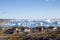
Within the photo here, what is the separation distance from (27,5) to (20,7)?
187mm

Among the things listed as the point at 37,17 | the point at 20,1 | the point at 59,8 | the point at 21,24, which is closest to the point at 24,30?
the point at 21,24

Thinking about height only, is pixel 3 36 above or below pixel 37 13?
below

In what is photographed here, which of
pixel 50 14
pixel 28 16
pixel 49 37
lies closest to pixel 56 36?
pixel 49 37

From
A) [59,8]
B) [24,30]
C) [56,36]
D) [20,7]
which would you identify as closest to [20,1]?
[20,7]

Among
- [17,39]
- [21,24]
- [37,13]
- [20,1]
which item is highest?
[20,1]

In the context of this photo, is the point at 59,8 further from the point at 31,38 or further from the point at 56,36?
the point at 31,38

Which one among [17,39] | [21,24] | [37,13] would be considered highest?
[37,13]

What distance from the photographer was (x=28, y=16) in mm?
4016

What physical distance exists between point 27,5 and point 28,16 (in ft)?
0.93

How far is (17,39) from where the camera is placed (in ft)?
12.5

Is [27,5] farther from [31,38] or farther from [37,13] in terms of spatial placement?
[31,38]

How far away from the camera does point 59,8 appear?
392cm

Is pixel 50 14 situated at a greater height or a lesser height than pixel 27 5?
lesser

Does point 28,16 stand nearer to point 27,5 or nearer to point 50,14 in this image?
point 27,5
